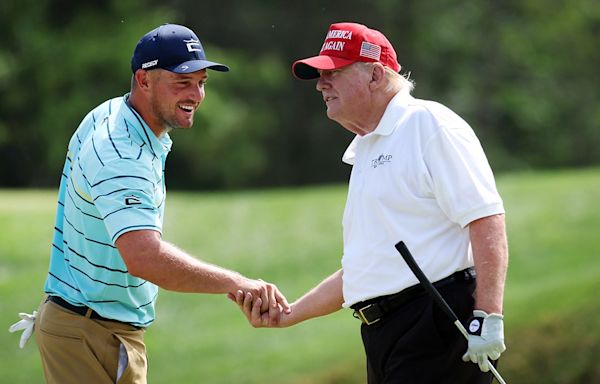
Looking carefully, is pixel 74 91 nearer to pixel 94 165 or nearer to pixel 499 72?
pixel 499 72

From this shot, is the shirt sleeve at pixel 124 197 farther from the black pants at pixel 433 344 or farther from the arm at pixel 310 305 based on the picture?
the black pants at pixel 433 344

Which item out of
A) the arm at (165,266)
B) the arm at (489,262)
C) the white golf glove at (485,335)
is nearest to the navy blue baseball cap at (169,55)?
the arm at (165,266)

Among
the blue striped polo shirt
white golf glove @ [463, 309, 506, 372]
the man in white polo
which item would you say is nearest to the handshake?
the blue striped polo shirt

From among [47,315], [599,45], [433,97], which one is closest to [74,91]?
[433,97]

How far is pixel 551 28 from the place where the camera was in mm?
40000

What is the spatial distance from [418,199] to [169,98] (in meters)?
1.32

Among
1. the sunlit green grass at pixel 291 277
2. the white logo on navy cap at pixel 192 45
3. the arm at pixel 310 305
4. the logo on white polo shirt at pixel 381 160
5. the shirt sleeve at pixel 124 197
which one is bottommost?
the sunlit green grass at pixel 291 277

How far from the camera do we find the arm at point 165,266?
4633mm

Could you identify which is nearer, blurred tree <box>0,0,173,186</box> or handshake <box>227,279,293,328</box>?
handshake <box>227,279,293,328</box>

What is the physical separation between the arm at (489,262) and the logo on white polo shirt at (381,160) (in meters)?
0.51

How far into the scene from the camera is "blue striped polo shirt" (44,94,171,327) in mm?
4648

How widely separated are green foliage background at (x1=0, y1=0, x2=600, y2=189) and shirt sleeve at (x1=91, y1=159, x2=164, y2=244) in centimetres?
2480

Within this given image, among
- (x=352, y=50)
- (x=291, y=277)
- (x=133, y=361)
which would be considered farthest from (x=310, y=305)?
(x=291, y=277)

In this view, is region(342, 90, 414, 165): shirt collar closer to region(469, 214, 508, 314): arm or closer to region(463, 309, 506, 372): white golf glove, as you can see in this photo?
region(469, 214, 508, 314): arm
